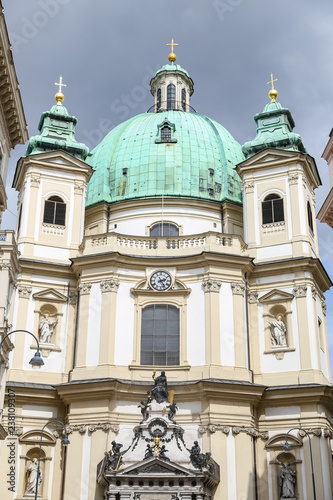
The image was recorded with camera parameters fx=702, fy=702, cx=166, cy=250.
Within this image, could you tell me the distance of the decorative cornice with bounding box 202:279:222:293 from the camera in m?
35.2

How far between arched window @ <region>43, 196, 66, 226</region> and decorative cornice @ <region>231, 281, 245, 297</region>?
10.1 meters

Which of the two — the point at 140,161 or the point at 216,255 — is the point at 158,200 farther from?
the point at 216,255

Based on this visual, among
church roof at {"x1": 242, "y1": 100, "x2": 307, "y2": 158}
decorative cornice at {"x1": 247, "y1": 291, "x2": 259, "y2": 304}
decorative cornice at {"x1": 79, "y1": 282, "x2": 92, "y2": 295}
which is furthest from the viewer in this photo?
church roof at {"x1": 242, "y1": 100, "x2": 307, "y2": 158}

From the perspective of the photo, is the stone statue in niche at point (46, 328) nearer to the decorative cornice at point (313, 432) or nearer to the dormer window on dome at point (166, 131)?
the decorative cornice at point (313, 432)

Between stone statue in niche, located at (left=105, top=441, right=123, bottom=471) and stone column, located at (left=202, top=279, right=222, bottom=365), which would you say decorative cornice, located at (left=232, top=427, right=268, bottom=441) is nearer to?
stone column, located at (left=202, top=279, right=222, bottom=365)

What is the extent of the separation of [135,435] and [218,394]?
4368 mm

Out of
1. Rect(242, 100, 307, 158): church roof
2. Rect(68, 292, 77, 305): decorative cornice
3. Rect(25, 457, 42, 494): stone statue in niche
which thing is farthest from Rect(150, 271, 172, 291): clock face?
Rect(25, 457, 42, 494): stone statue in niche

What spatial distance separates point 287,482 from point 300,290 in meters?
9.36

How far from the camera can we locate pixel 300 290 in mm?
35562

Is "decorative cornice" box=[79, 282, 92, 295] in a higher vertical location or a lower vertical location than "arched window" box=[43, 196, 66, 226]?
lower

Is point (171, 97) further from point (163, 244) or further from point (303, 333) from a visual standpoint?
point (303, 333)

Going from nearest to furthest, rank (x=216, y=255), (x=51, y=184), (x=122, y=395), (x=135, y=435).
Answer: (x=135, y=435)
(x=122, y=395)
(x=216, y=255)
(x=51, y=184)

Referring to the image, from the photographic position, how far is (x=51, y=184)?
39.2m

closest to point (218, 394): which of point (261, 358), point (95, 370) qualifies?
point (261, 358)
